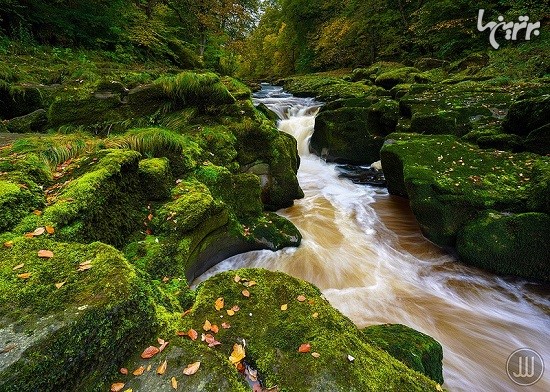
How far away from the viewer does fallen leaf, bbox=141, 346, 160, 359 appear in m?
1.73

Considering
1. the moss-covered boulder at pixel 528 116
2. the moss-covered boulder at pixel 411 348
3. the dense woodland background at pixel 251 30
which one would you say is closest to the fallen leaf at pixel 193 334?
the moss-covered boulder at pixel 411 348

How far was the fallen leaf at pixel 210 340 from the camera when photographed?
1809 mm

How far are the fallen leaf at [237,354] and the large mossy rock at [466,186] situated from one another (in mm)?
4758

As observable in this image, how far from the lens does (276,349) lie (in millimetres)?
1819

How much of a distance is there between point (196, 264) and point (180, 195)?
3.18 feet

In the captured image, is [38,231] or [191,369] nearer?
[191,369]

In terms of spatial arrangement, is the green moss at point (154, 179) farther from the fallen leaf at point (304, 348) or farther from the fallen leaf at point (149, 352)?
the fallen leaf at point (304, 348)

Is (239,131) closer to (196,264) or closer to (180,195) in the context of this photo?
(180,195)

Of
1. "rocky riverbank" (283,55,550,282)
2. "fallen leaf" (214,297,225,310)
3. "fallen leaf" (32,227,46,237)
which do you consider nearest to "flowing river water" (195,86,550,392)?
"rocky riverbank" (283,55,550,282)

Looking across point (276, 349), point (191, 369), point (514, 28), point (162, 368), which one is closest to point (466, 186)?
point (276, 349)

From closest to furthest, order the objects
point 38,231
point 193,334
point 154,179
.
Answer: point 193,334, point 38,231, point 154,179

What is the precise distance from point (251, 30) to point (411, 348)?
21576 mm

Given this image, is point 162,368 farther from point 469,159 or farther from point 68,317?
point 469,159

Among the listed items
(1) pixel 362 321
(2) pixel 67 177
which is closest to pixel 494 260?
(1) pixel 362 321
